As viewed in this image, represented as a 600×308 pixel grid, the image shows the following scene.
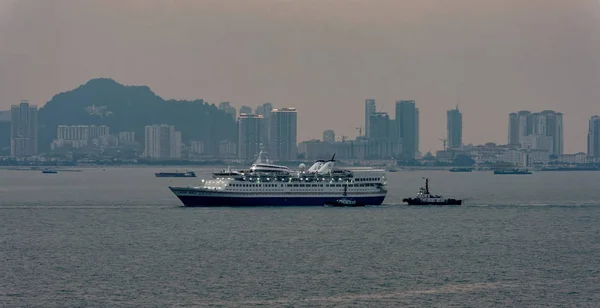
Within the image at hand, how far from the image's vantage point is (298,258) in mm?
53156

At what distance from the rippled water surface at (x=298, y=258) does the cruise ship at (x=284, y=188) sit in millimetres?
1629

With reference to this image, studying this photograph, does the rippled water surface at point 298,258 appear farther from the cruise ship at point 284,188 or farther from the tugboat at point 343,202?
the tugboat at point 343,202

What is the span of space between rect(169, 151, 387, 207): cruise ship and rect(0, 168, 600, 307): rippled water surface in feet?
5.34

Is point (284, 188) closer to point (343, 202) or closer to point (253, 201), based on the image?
point (253, 201)

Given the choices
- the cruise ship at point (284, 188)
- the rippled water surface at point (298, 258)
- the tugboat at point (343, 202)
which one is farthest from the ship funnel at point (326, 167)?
the rippled water surface at point (298, 258)

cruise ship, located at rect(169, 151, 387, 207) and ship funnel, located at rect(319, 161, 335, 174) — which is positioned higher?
ship funnel, located at rect(319, 161, 335, 174)

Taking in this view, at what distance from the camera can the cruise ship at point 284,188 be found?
85750mm

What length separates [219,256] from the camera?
2136 inches

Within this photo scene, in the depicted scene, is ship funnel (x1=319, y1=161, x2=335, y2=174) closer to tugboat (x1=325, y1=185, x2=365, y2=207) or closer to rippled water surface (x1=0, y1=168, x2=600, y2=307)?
tugboat (x1=325, y1=185, x2=365, y2=207)

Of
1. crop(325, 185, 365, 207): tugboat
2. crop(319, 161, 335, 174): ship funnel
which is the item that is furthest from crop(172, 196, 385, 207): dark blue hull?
crop(319, 161, 335, 174): ship funnel

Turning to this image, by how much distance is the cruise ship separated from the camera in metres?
85.8

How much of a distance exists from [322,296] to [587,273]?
13.2 meters

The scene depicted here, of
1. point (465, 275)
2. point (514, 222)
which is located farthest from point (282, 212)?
point (465, 275)

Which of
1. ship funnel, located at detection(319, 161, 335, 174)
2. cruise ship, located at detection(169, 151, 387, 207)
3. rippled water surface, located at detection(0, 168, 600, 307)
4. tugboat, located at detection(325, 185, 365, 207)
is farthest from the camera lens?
ship funnel, located at detection(319, 161, 335, 174)
